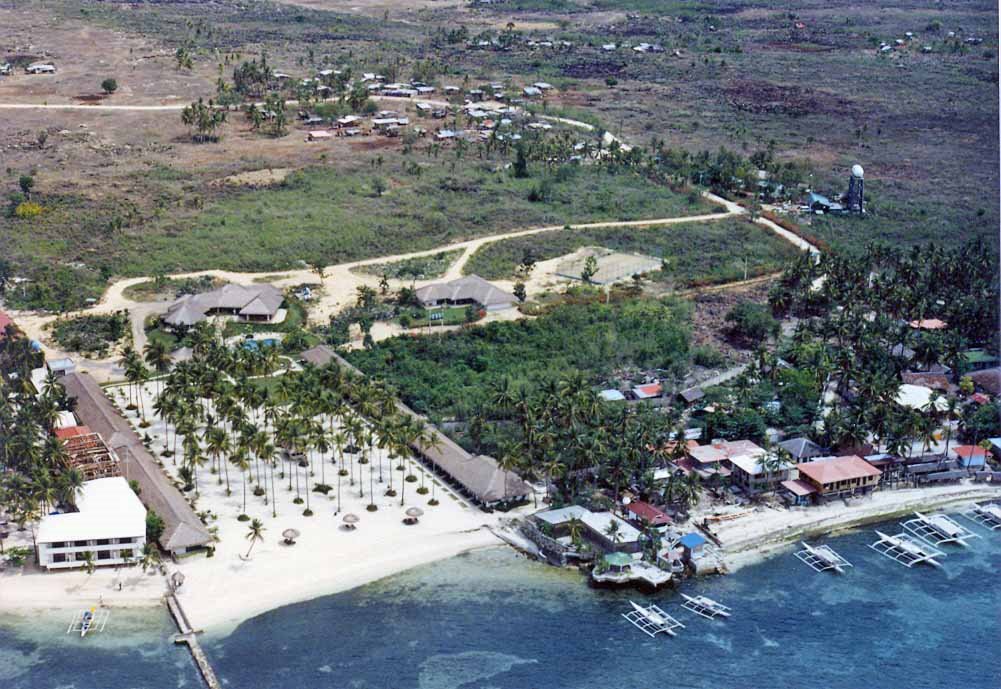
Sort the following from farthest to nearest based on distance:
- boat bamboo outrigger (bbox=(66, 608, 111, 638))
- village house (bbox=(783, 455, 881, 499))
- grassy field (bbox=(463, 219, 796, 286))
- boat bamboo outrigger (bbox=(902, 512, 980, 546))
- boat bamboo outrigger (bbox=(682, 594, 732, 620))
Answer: grassy field (bbox=(463, 219, 796, 286)) → village house (bbox=(783, 455, 881, 499)) → boat bamboo outrigger (bbox=(902, 512, 980, 546)) → boat bamboo outrigger (bbox=(682, 594, 732, 620)) → boat bamboo outrigger (bbox=(66, 608, 111, 638))

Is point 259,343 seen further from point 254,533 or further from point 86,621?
point 86,621

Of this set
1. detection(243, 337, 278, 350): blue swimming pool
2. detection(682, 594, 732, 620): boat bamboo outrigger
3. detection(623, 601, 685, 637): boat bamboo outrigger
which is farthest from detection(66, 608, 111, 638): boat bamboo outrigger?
detection(243, 337, 278, 350): blue swimming pool

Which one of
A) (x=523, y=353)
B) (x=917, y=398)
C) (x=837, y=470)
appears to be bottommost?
(x=837, y=470)

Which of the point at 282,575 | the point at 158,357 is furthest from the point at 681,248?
the point at 282,575

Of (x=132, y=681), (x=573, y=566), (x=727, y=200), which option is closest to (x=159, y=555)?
(x=132, y=681)

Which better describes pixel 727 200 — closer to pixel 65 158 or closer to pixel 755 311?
pixel 755 311

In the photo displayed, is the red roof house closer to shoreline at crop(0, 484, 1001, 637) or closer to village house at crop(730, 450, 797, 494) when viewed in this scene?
shoreline at crop(0, 484, 1001, 637)

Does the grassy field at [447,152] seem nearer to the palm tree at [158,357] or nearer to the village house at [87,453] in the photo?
the palm tree at [158,357]
